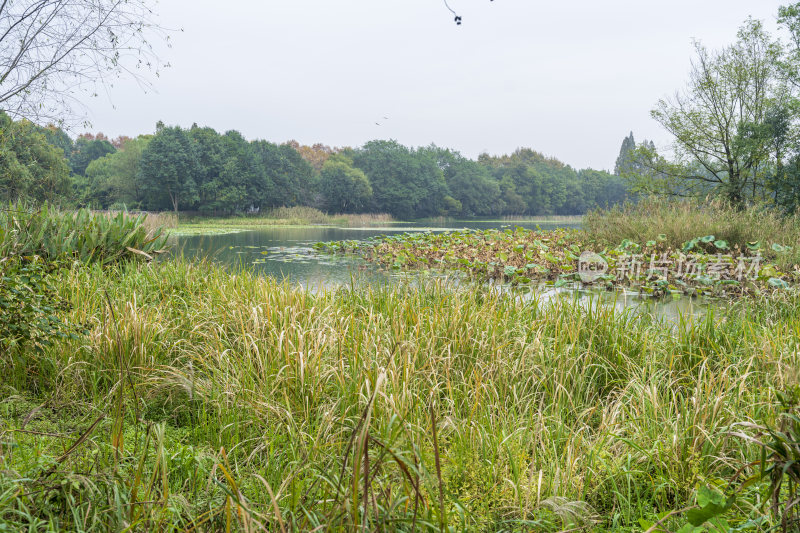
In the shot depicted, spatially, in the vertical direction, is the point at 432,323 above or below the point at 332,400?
above

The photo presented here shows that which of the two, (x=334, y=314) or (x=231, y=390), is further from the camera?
(x=334, y=314)

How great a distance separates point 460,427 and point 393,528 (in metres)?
0.85

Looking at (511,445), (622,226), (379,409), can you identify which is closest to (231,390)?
(379,409)

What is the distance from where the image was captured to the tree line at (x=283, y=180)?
41.1 meters

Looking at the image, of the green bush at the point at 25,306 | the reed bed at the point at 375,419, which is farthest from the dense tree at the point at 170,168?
the green bush at the point at 25,306

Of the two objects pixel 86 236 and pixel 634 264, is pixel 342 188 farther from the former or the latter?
pixel 86 236

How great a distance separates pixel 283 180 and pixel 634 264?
147 feet

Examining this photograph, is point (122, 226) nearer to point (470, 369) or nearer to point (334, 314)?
point (334, 314)

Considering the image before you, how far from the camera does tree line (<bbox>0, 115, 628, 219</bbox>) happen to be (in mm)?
41125

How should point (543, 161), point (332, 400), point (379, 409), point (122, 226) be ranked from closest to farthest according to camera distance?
1. point (379, 409)
2. point (332, 400)
3. point (122, 226)
4. point (543, 161)

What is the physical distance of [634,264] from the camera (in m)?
8.12

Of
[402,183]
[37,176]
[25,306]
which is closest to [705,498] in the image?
[25,306]

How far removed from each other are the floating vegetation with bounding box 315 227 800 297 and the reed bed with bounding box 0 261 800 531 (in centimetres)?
269

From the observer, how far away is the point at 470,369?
120 inches
